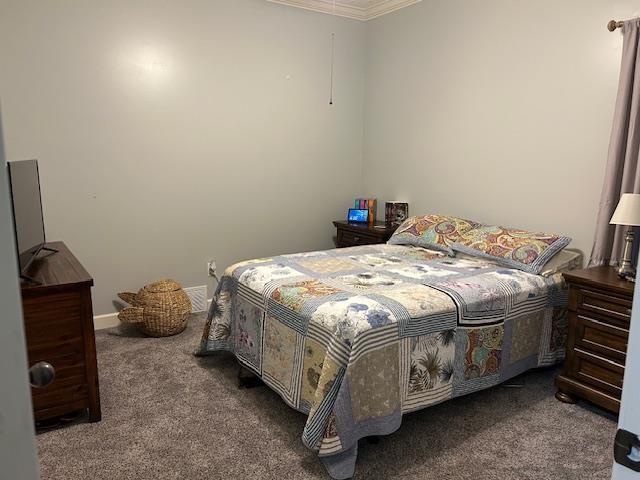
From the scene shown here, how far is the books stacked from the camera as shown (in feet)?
14.6

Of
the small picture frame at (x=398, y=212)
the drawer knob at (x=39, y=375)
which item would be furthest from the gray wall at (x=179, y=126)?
the drawer knob at (x=39, y=375)

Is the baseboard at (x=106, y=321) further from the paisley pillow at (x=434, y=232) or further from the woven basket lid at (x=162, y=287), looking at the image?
the paisley pillow at (x=434, y=232)

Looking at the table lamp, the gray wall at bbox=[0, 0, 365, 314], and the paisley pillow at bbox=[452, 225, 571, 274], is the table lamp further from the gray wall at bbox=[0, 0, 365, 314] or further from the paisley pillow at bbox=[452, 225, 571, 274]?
the gray wall at bbox=[0, 0, 365, 314]

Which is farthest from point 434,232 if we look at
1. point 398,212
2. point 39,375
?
point 39,375

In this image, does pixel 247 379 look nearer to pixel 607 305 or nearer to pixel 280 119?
pixel 607 305

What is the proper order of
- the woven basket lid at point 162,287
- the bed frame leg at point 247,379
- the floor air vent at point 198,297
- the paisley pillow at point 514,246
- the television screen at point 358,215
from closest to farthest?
the bed frame leg at point 247,379, the paisley pillow at point 514,246, the woven basket lid at point 162,287, the floor air vent at point 198,297, the television screen at point 358,215

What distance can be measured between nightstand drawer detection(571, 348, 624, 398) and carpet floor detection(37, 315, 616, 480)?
0.17 m

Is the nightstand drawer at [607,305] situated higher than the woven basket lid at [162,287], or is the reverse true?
the nightstand drawer at [607,305]

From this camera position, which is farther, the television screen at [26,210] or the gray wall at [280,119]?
the gray wall at [280,119]

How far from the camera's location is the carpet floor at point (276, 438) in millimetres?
2029

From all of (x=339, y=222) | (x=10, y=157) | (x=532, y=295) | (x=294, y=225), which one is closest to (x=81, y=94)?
(x=10, y=157)

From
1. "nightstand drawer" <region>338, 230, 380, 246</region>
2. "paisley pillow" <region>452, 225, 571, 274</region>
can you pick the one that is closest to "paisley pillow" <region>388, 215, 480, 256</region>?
"paisley pillow" <region>452, 225, 571, 274</region>

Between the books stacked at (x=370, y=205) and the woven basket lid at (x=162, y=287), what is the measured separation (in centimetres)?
177

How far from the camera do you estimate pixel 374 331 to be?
6.82 ft
